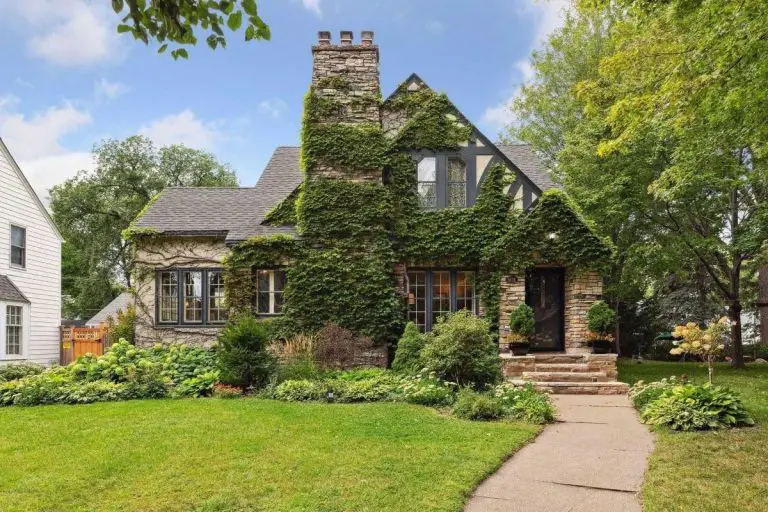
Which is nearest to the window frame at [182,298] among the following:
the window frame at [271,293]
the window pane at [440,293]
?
the window frame at [271,293]

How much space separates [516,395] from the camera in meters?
9.16

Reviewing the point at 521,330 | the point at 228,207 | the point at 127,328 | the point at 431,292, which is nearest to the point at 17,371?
the point at 127,328

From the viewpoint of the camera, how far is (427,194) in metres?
14.3

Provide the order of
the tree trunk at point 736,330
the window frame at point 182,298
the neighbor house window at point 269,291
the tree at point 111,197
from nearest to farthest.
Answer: the neighbor house window at point 269,291 < the window frame at point 182,298 < the tree trunk at point 736,330 < the tree at point 111,197

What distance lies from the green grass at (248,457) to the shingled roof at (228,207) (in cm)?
681

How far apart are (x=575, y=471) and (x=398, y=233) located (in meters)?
→ 8.87

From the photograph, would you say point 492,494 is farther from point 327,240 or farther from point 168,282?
point 168,282

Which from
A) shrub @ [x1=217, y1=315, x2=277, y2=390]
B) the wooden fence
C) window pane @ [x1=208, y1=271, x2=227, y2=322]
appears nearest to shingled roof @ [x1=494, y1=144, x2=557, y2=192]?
shrub @ [x1=217, y1=315, x2=277, y2=390]

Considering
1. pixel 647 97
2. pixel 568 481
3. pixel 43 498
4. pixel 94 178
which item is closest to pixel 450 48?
pixel 647 97

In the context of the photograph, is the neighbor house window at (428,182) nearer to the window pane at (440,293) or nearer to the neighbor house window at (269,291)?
the window pane at (440,293)

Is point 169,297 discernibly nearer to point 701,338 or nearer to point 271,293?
point 271,293

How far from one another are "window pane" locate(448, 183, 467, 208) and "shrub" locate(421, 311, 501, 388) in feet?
13.9

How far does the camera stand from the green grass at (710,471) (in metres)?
4.69

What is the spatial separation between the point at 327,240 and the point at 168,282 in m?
4.76
